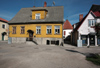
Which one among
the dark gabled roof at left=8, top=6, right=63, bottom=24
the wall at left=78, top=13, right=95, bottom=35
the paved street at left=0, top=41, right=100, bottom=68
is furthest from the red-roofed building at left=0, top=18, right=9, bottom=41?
the wall at left=78, top=13, right=95, bottom=35

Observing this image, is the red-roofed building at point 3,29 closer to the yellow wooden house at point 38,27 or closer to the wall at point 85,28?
the yellow wooden house at point 38,27

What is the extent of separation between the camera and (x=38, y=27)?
2120 cm

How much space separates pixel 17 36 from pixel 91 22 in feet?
61.0

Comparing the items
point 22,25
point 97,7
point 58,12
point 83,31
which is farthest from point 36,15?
point 97,7

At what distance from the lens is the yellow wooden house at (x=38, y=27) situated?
2025 cm

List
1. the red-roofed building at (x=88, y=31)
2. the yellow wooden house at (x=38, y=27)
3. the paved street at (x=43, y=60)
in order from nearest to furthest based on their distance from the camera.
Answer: the paved street at (x=43, y=60) → the red-roofed building at (x=88, y=31) → the yellow wooden house at (x=38, y=27)

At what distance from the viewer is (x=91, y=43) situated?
19047mm

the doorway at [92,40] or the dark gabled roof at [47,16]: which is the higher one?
the dark gabled roof at [47,16]

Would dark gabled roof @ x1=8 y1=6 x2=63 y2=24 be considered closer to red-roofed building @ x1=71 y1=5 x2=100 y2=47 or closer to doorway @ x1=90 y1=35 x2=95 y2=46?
red-roofed building @ x1=71 y1=5 x2=100 y2=47

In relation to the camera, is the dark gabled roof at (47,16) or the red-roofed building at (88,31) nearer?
the red-roofed building at (88,31)

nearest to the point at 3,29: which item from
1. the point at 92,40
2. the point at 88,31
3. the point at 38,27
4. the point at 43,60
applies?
the point at 38,27

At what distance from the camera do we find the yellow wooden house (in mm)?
20250

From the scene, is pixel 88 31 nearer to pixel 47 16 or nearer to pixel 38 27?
pixel 47 16

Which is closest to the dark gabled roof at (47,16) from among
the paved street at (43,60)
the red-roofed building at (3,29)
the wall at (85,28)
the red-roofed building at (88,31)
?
the wall at (85,28)
